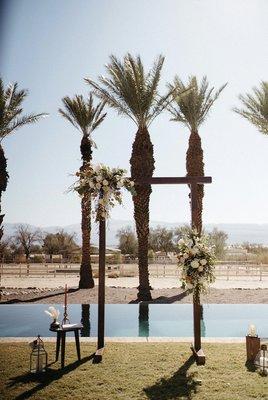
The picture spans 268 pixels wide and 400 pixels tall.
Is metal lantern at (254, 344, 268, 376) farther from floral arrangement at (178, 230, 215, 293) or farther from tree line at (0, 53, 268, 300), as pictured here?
tree line at (0, 53, 268, 300)

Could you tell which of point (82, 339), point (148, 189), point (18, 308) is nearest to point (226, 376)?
point (82, 339)

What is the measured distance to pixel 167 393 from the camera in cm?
635

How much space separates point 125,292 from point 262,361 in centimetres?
1160

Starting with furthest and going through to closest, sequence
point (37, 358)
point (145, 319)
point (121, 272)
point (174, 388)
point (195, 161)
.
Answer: point (121, 272)
point (195, 161)
point (145, 319)
point (37, 358)
point (174, 388)

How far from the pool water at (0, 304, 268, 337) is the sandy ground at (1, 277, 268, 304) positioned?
95cm

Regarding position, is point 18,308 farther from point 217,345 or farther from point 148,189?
point 217,345

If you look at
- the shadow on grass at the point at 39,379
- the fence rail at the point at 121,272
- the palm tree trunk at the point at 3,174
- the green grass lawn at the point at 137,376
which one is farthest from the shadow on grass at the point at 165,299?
the shadow on grass at the point at 39,379

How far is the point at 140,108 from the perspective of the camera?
57.4 feet

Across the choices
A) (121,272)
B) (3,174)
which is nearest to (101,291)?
(3,174)

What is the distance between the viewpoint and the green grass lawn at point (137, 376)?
624 cm

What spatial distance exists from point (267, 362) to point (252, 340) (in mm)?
699

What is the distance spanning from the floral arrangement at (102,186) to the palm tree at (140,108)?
8.17 m

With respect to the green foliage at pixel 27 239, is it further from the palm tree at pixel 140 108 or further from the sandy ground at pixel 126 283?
the palm tree at pixel 140 108

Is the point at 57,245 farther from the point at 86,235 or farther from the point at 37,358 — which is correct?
the point at 37,358
